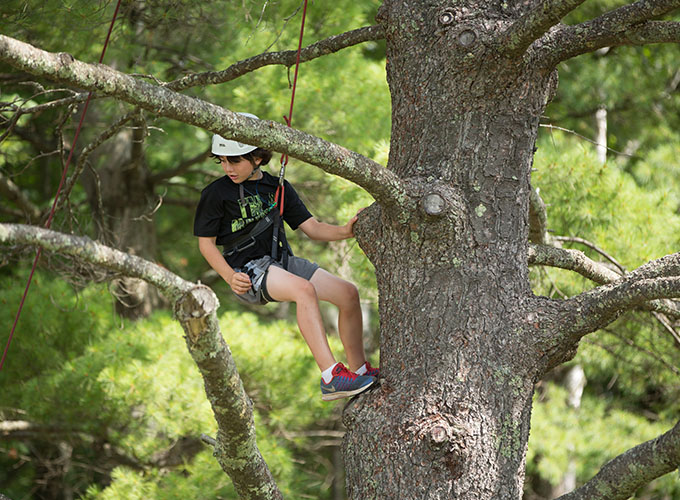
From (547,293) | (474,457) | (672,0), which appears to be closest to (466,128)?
(672,0)

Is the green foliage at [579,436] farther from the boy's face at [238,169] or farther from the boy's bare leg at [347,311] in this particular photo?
A: the boy's face at [238,169]

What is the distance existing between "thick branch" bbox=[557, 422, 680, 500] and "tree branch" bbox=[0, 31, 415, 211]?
80 centimetres

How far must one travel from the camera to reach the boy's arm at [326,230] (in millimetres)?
2500

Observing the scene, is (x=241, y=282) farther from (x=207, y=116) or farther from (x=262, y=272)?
(x=207, y=116)

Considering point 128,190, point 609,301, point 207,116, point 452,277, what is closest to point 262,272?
point 452,277

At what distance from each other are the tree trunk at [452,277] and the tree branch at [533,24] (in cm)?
8

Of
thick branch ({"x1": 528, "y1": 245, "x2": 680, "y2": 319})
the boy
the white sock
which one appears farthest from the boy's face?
thick branch ({"x1": 528, "y1": 245, "x2": 680, "y2": 319})

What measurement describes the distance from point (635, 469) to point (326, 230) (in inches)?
51.1

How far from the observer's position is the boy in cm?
246

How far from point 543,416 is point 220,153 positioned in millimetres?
5923

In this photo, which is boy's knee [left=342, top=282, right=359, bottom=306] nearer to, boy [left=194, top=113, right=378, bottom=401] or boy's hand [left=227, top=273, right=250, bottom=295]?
boy [left=194, top=113, right=378, bottom=401]

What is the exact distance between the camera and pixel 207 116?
1724 millimetres

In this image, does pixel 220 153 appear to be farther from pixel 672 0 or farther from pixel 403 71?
pixel 672 0

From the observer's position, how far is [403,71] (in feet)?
7.48
